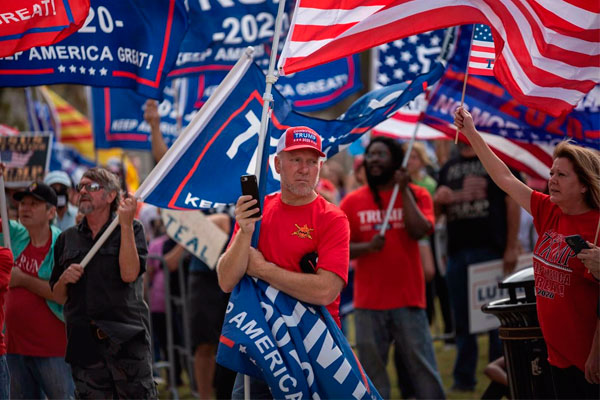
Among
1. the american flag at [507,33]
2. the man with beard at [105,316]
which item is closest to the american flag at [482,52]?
the american flag at [507,33]

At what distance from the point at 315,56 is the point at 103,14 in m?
1.99

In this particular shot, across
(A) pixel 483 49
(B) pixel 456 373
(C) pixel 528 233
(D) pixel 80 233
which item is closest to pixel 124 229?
(D) pixel 80 233

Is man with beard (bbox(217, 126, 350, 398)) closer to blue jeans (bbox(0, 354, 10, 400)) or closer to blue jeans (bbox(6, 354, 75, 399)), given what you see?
blue jeans (bbox(0, 354, 10, 400))

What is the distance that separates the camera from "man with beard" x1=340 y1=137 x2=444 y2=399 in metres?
7.30

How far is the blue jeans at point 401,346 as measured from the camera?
7.22 meters

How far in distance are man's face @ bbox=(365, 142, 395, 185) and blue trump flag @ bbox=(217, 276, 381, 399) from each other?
9.84 ft

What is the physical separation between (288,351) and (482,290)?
4.42 metres

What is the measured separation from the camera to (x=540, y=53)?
5.62 meters

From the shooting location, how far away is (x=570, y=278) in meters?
4.97

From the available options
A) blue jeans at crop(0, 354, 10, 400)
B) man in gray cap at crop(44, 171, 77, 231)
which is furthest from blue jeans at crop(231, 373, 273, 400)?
man in gray cap at crop(44, 171, 77, 231)

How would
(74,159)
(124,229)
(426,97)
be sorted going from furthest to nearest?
(74,159)
(426,97)
(124,229)

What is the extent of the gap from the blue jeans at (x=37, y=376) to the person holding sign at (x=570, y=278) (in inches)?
136

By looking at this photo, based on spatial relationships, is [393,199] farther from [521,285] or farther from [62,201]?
[62,201]

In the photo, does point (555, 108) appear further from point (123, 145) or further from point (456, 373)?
point (123, 145)
